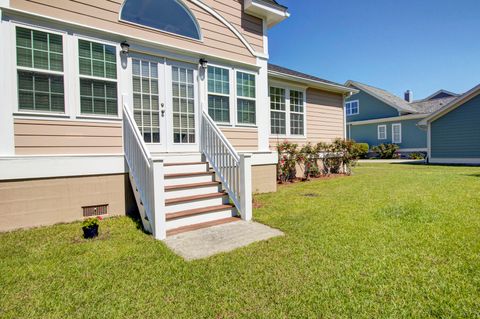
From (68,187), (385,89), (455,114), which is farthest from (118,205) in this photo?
(385,89)

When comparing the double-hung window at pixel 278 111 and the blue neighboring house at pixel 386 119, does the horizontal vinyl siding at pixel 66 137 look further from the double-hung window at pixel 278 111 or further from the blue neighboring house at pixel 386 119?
A: the blue neighboring house at pixel 386 119

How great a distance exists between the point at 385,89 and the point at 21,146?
98.8 feet

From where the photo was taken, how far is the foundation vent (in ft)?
14.6

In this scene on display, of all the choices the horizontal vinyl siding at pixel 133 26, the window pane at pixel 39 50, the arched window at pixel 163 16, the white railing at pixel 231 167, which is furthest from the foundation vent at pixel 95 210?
the arched window at pixel 163 16

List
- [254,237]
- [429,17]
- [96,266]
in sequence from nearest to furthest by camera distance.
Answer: [96,266], [254,237], [429,17]

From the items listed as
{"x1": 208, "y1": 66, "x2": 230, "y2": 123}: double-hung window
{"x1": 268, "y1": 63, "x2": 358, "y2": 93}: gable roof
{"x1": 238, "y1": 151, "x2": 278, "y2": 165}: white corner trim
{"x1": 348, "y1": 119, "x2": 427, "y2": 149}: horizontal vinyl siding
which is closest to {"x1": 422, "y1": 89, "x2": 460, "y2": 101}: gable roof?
{"x1": 348, "y1": 119, "x2": 427, "y2": 149}: horizontal vinyl siding

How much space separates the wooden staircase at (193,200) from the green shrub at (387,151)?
21206 millimetres

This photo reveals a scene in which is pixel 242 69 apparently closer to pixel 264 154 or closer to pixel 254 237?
Answer: pixel 264 154

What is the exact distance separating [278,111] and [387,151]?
56.2 ft

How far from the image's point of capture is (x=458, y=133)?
48.1 ft

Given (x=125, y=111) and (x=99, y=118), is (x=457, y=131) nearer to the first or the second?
(x=125, y=111)

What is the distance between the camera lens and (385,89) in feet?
86.0

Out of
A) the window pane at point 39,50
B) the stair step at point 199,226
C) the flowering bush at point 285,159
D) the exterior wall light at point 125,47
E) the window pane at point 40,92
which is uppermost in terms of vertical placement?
the exterior wall light at point 125,47

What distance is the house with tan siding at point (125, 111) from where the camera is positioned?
154 inches
